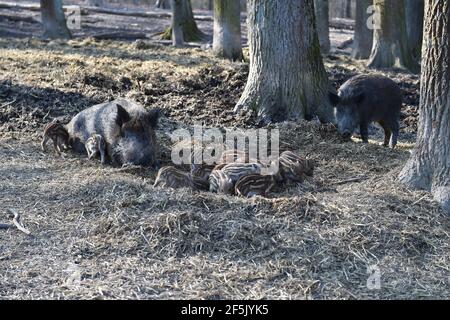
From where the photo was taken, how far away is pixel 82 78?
1239 cm

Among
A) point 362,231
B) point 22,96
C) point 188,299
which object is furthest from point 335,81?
point 188,299

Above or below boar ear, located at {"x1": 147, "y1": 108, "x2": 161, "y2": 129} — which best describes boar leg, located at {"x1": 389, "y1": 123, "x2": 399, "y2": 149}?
below

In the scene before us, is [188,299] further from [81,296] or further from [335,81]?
[335,81]

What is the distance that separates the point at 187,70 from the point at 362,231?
25.4ft

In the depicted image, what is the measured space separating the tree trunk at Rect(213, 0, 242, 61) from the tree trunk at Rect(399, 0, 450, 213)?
28.2 ft

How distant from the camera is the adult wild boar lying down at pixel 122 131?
8.74 metres

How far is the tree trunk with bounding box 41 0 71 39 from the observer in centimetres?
1902

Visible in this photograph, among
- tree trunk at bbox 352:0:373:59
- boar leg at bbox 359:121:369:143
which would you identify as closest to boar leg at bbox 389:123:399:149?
boar leg at bbox 359:121:369:143

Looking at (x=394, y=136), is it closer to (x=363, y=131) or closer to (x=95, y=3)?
(x=363, y=131)

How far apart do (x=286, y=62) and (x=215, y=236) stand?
4.79 m

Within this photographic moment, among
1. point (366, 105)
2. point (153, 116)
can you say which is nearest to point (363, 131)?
point (366, 105)

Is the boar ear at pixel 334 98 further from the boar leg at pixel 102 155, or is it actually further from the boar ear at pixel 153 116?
the boar leg at pixel 102 155

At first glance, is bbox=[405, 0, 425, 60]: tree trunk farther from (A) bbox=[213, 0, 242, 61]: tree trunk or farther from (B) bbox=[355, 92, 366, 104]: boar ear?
(B) bbox=[355, 92, 366, 104]: boar ear

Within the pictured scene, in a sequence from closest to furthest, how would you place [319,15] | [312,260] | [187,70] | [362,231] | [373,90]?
[312,260]
[362,231]
[373,90]
[187,70]
[319,15]
